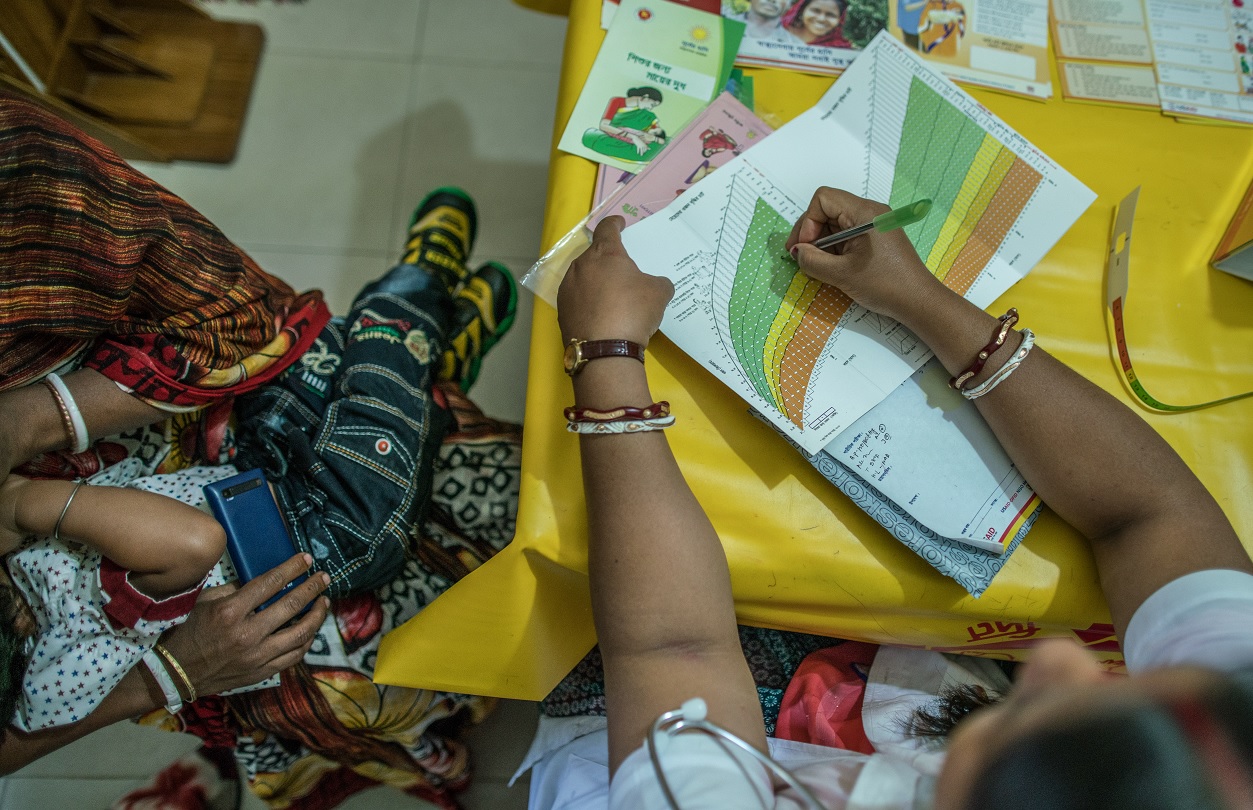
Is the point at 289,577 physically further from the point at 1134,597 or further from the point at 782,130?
the point at 1134,597

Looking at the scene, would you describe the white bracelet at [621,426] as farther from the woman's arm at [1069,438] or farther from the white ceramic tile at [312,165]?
the white ceramic tile at [312,165]

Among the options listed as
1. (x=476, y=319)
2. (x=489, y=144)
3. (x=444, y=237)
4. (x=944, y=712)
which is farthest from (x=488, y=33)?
(x=944, y=712)

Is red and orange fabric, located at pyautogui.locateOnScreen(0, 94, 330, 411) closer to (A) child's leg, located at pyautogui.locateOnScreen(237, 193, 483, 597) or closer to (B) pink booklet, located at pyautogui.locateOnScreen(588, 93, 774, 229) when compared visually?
(A) child's leg, located at pyautogui.locateOnScreen(237, 193, 483, 597)

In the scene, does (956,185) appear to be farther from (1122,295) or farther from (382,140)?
(382,140)

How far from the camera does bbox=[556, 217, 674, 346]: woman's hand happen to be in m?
0.66

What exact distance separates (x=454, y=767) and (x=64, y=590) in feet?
1.95

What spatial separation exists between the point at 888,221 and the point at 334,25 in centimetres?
155

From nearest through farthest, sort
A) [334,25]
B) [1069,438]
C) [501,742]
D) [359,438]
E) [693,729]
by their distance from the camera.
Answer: [693,729] < [1069,438] < [359,438] < [501,742] < [334,25]

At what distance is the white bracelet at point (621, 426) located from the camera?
0.62m

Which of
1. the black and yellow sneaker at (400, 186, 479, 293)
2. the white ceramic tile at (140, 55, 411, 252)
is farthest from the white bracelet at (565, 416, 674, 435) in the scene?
the white ceramic tile at (140, 55, 411, 252)

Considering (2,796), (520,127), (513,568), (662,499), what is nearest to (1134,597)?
(662,499)

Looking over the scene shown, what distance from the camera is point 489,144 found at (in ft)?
5.36

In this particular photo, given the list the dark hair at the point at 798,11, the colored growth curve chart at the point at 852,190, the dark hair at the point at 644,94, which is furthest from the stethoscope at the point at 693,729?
the dark hair at the point at 798,11

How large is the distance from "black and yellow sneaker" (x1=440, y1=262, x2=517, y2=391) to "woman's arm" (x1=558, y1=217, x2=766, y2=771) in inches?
19.1
